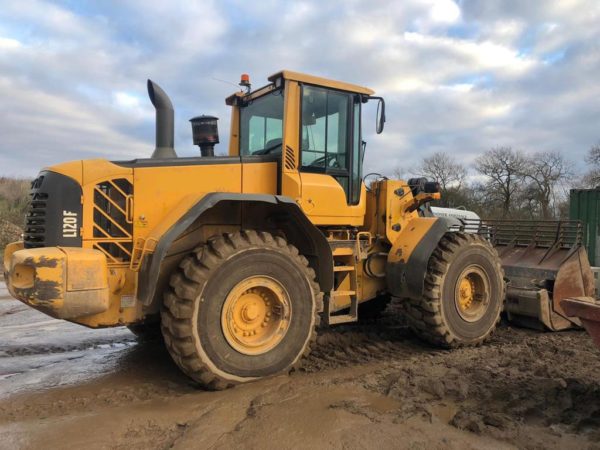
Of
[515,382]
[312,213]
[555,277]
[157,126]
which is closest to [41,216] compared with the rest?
[157,126]

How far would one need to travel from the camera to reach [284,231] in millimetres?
5188

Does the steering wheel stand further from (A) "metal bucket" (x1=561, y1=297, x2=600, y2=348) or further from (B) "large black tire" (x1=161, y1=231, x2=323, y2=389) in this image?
(A) "metal bucket" (x1=561, y1=297, x2=600, y2=348)

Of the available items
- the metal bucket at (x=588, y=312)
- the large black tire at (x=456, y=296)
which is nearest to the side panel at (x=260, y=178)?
the large black tire at (x=456, y=296)

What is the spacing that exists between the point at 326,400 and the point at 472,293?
2.91 metres

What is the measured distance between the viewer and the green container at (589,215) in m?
10.8

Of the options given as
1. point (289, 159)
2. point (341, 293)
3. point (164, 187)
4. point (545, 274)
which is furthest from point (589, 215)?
point (164, 187)

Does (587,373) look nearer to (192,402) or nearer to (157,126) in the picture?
(192,402)

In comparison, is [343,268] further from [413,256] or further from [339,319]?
[413,256]

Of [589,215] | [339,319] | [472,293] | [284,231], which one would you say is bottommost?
[339,319]

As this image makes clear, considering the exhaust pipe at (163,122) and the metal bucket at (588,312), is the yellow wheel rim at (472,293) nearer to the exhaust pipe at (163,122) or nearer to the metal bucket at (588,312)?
the metal bucket at (588,312)

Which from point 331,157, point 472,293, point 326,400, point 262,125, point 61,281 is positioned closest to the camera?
point 61,281

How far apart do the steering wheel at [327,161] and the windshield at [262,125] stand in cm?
42

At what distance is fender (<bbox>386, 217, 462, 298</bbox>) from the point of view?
555cm

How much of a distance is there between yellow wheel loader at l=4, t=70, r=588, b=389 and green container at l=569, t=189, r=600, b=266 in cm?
588
